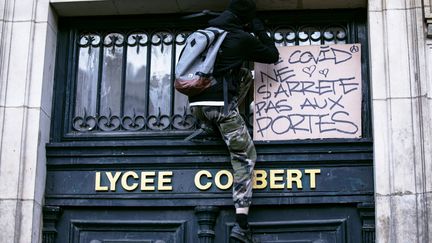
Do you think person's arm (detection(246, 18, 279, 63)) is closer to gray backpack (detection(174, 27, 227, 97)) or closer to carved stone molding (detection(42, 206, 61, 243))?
gray backpack (detection(174, 27, 227, 97))

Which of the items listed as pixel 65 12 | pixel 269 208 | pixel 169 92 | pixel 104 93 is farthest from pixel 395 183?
pixel 65 12

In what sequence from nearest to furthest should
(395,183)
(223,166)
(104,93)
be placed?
(395,183) → (223,166) → (104,93)

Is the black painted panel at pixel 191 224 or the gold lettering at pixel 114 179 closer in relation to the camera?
the black painted panel at pixel 191 224

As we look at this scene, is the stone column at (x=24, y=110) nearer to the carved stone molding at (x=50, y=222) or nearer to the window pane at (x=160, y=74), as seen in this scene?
the carved stone molding at (x=50, y=222)

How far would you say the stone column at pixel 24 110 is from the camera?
31.2 ft

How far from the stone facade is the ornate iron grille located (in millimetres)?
311

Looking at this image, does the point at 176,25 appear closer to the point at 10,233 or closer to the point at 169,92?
the point at 169,92

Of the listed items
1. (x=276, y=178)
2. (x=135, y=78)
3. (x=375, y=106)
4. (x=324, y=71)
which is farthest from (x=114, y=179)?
(x=375, y=106)

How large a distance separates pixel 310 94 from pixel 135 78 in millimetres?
1940

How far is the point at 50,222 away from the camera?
9.81 metres

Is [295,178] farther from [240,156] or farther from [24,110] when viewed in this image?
[24,110]

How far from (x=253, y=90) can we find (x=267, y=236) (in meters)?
1.59

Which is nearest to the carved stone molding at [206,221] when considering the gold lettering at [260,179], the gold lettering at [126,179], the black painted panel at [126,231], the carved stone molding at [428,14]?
the black painted panel at [126,231]

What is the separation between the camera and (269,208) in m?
9.57
